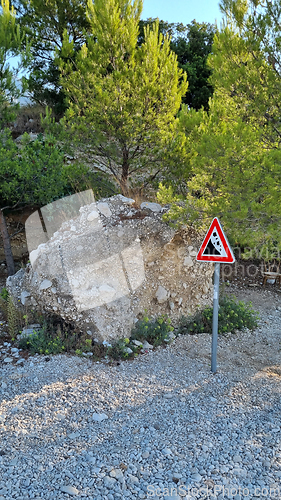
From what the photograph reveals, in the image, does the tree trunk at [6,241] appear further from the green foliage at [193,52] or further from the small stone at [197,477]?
the green foliage at [193,52]

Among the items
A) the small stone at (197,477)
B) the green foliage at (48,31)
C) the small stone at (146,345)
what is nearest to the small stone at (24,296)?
the small stone at (146,345)

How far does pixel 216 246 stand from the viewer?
4535mm

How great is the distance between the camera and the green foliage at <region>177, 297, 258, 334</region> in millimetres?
6371

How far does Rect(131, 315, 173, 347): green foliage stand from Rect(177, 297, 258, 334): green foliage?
0.50m

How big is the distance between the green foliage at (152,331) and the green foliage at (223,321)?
50 centimetres

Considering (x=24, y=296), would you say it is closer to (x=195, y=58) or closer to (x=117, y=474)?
(x=117, y=474)

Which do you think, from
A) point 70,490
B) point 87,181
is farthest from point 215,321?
point 87,181

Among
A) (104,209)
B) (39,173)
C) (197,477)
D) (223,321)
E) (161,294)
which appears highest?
(39,173)

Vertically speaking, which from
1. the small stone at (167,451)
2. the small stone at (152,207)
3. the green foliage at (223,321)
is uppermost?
the small stone at (152,207)

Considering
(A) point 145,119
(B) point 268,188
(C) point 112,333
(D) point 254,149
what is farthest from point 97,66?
(C) point 112,333

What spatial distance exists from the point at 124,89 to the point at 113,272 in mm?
4357

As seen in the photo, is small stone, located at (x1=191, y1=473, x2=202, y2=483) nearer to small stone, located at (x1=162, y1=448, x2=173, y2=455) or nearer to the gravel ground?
the gravel ground

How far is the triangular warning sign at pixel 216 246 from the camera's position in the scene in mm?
4480

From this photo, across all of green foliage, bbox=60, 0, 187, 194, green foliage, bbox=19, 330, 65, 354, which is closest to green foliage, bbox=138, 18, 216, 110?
green foliage, bbox=60, 0, 187, 194
